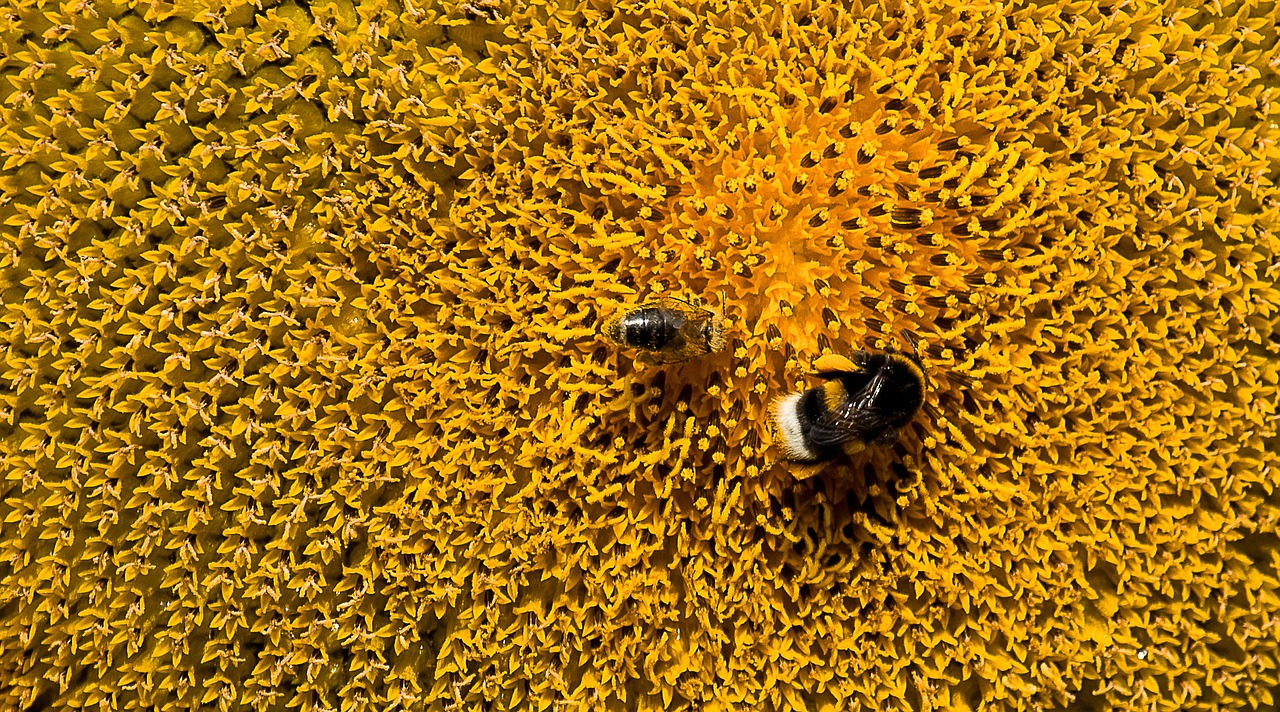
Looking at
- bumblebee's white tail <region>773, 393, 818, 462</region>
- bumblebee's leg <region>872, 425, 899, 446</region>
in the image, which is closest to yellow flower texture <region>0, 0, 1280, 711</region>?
bumblebee's white tail <region>773, 393, 818, 462</region>

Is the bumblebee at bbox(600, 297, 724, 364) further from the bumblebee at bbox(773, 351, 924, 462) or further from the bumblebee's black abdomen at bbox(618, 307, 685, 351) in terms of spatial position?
the bumblebee at bbox(773, 351, 924, 462)

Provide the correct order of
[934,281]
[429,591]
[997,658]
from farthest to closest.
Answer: [997,658], [429,591], [934,281]

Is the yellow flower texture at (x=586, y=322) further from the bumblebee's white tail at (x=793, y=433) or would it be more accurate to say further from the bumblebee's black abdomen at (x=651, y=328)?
the bumblebee's black abdomen at (x=651, y=328)

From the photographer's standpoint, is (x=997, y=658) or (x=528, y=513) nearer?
(x=528, y=513)

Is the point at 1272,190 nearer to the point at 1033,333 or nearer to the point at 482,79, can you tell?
the point at 1033,333

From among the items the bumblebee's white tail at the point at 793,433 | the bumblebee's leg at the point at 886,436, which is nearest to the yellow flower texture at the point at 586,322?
the bumblebee's white tail at the point at 793,433

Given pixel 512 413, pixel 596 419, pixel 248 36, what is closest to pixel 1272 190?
pixel 596 419
